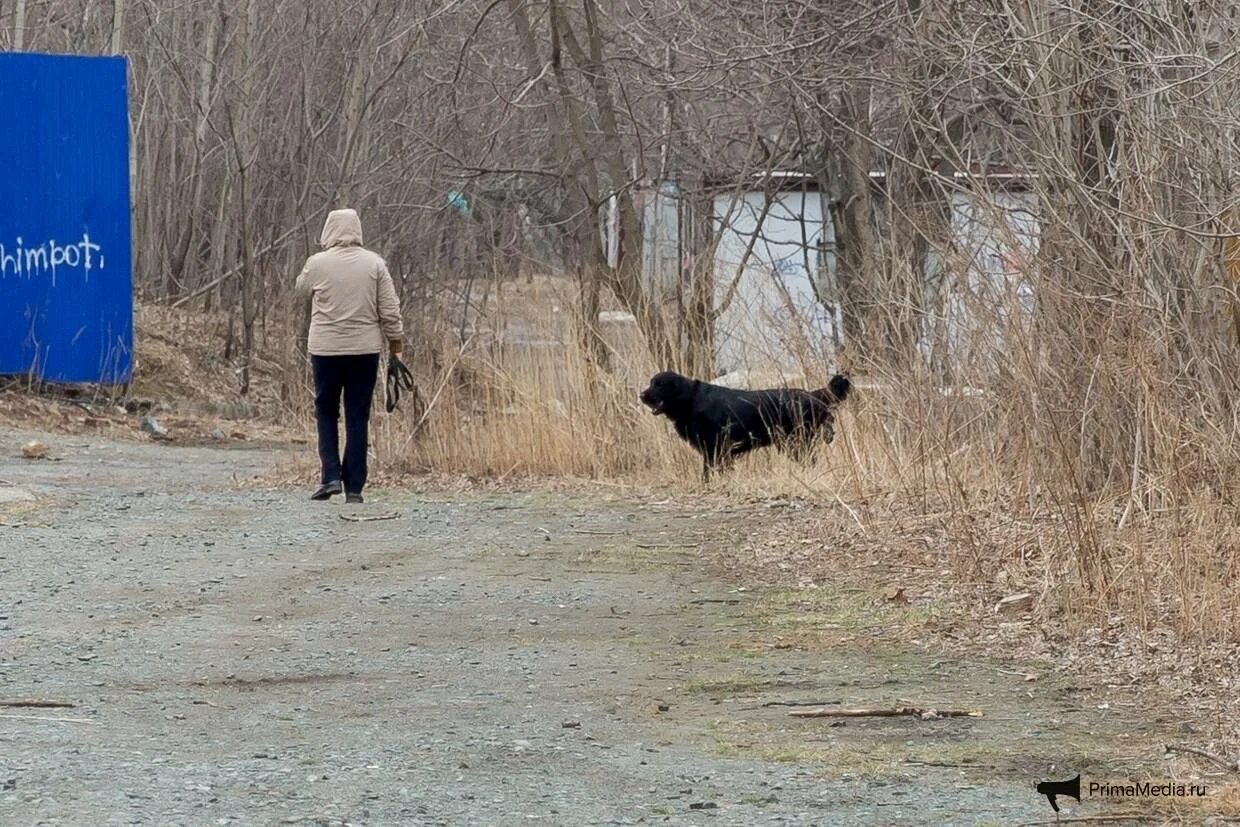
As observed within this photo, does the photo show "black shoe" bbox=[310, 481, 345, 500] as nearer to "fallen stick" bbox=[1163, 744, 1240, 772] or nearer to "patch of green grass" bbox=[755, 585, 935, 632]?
"patch of green grass" bbox=[755, 585, 935, 632]

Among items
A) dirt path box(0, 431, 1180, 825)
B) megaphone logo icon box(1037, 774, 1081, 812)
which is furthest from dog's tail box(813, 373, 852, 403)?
megaphone logo icon box(1037, 774, 1081, 812)

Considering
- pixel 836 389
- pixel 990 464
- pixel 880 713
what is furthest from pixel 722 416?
pixel 880 713

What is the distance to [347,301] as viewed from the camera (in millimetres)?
11586

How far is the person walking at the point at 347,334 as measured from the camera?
38.1ft

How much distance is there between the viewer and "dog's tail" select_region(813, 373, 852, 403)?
40.5 feet

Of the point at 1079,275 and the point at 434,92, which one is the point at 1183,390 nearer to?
the point at 1079,275

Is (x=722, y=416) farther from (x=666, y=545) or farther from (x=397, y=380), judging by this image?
(x=666, y=545)

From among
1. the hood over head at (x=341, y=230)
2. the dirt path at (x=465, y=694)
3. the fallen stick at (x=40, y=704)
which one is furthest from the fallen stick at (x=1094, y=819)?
the hood over head at (x=341, y=230)

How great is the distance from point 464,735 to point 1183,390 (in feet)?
12.5

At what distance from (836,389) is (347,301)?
320 centimetres

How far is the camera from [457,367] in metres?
14.1

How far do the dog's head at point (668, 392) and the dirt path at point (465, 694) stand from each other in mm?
2963

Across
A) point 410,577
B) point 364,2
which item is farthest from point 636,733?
point 364,2

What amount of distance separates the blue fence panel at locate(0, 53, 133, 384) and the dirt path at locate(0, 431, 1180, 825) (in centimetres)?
943
